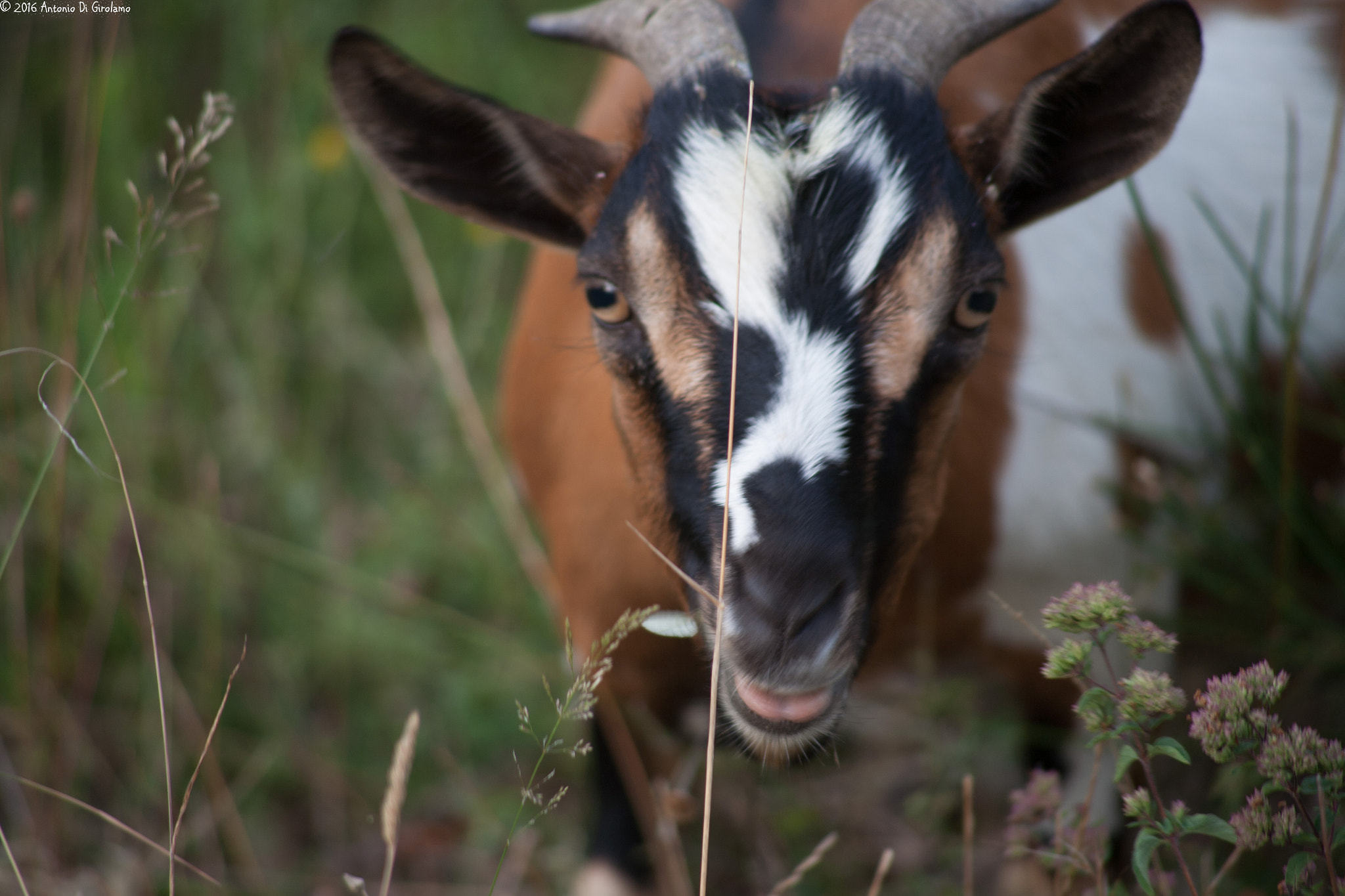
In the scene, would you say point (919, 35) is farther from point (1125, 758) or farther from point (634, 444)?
point (1125, 758)

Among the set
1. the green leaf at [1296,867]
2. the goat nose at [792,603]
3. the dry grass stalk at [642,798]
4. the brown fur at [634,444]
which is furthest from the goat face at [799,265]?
the dry grass stalk at [642,798]

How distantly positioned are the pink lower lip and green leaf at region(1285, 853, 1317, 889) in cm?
63

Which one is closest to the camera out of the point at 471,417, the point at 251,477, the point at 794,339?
the point at 794,339

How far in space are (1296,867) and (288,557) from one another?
2.75 m

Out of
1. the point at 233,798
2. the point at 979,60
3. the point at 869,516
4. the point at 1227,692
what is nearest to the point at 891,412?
the point at 869,516

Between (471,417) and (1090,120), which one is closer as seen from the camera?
(1090,120)

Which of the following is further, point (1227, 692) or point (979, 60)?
point (979, 60)

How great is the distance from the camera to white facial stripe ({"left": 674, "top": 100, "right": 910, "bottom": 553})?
1.71 meters

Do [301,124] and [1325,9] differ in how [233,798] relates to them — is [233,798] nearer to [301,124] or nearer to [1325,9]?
[301,124]

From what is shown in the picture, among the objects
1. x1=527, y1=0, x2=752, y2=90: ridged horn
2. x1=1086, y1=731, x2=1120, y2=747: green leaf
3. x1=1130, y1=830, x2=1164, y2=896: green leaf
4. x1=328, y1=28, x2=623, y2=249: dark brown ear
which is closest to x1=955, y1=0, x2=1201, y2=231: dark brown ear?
x1=527, y1=0, x2=752, y2=90: ridged horn

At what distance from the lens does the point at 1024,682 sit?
2859 mm

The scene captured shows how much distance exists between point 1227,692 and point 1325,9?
280cm

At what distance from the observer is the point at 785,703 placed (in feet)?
5.49

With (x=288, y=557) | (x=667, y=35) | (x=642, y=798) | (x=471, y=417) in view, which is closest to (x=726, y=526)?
(x=667, y=35)
